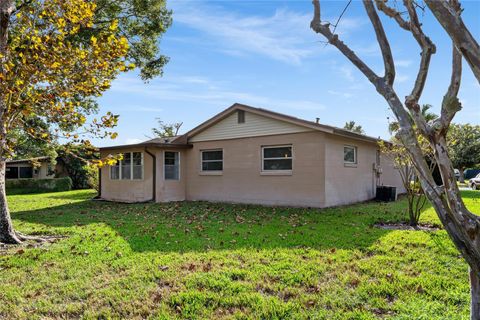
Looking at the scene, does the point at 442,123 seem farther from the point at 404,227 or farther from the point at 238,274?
the point at 404,227

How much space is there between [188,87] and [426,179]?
1912 cm

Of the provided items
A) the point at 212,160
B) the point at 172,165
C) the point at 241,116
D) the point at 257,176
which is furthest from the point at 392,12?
the point at 172,165

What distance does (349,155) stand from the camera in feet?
45.4

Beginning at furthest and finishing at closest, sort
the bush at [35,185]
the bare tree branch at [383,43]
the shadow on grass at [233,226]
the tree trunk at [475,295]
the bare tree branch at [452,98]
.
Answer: the bush at [35,185]
the shadow on grass at [233,226]
the bare tree branch at [383,43]
the tree trunk at [475,295]
the bare tree branch at [452,98]

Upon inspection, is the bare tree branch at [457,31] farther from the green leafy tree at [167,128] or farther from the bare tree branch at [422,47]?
the green leafy tree at [167,128]

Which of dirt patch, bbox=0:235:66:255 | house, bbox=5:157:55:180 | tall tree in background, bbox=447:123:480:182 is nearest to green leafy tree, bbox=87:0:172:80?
dirt patch, bbox=0:235:66:255

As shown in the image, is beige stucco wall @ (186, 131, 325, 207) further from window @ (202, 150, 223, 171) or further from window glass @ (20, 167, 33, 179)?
window glass @ (20, 167, 33, 179)

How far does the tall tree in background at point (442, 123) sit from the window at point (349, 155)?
11051 millimetres

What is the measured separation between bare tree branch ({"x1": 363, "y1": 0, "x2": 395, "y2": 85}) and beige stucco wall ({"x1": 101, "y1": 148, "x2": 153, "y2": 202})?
13545 mm

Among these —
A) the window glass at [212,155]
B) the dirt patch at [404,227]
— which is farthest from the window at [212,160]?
the dirt patch at [404,227]

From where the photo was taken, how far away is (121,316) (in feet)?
11.5

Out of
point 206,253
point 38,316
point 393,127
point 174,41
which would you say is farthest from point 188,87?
point 38,316

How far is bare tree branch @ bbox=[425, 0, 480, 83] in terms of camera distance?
6.87 feet

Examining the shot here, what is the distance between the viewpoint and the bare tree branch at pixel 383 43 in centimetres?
268
